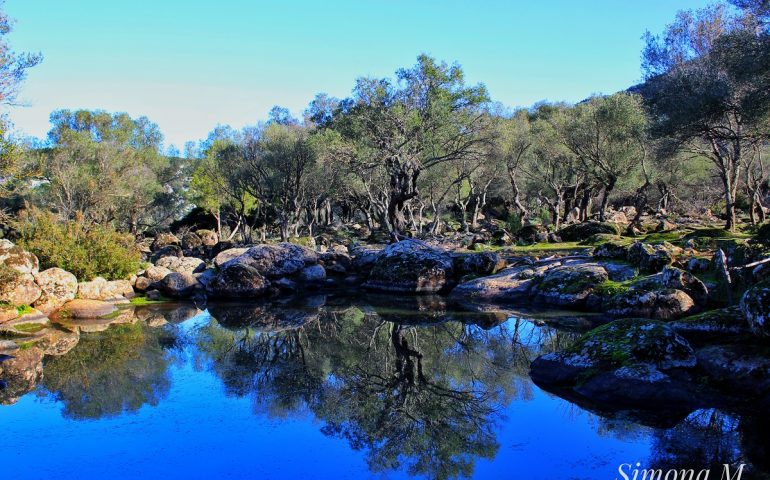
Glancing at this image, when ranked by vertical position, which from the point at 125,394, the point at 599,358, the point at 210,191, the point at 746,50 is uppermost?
the point at 746,50

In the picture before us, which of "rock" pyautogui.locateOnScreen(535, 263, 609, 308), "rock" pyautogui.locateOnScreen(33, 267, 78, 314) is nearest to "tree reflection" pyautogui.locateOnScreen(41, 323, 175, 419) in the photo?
"rock" pyautogui.locateOnScreen(33, 267, 78, 314)

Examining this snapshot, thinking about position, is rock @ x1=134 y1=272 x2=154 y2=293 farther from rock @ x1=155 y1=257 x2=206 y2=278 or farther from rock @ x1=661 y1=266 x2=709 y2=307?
rock @ x1=661 y1=266 x2=709 y2=307

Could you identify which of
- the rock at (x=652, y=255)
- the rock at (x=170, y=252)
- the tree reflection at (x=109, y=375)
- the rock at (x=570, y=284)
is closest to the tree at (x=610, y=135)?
the rock at (x=652, y=255)

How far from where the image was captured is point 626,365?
11.8 metres

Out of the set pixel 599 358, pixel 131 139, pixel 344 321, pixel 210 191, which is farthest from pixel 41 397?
pixel 131 139

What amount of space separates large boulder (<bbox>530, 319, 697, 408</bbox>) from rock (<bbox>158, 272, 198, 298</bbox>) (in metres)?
20.0

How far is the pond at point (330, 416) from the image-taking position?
29.3 feet

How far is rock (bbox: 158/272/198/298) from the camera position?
91.4 ft

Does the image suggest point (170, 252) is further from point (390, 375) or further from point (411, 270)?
point (390, 375)

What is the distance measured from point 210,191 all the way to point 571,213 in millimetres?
36506

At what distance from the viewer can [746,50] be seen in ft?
67.7

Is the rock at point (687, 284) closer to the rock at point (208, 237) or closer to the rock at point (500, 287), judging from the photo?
the rock at point (500, 287)

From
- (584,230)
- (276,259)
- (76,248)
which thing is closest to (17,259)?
(76,248)

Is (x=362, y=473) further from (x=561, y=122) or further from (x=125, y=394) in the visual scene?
(x=561, y=122)
